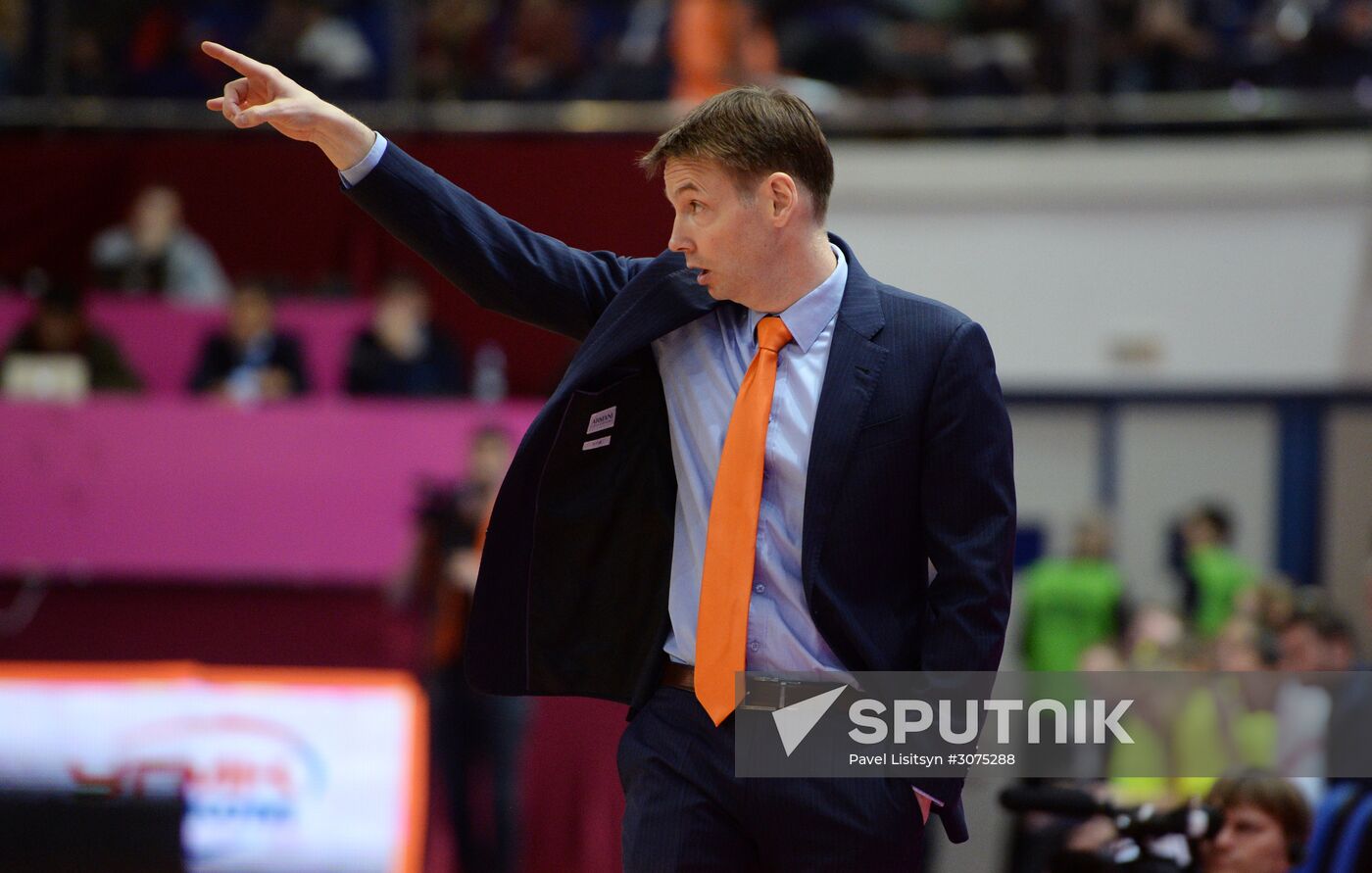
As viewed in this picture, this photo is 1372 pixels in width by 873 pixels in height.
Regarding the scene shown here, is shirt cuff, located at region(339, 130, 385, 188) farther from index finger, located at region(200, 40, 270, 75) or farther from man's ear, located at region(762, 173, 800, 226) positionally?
man's ear, located at region(762, 173, 800, 226)

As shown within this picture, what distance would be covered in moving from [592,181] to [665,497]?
6233 millimetres

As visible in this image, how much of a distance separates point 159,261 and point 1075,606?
17.4 feet

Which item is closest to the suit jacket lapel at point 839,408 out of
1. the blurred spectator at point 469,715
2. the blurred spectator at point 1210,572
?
the blurred spectator at point 469,715

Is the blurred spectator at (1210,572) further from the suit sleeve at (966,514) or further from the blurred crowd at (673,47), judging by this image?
the suit sleeve at (966,514)

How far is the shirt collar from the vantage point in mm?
2697

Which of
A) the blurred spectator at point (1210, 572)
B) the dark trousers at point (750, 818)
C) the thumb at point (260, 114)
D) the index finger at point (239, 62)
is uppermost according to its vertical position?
the blurred spectator at point (1210, 572)

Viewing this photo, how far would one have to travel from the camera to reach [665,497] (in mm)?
2766

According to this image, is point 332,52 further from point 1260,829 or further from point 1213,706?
point 1260,829

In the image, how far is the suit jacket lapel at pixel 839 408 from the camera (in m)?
2.57

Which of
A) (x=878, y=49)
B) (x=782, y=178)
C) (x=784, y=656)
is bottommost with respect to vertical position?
(x=784, y=656)

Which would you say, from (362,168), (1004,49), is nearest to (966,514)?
(362,168)

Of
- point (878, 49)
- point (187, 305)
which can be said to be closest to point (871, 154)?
point (878, 49)

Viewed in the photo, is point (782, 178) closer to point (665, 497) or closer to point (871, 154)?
point (665, 497)

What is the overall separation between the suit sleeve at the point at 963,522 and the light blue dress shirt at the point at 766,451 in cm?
19
